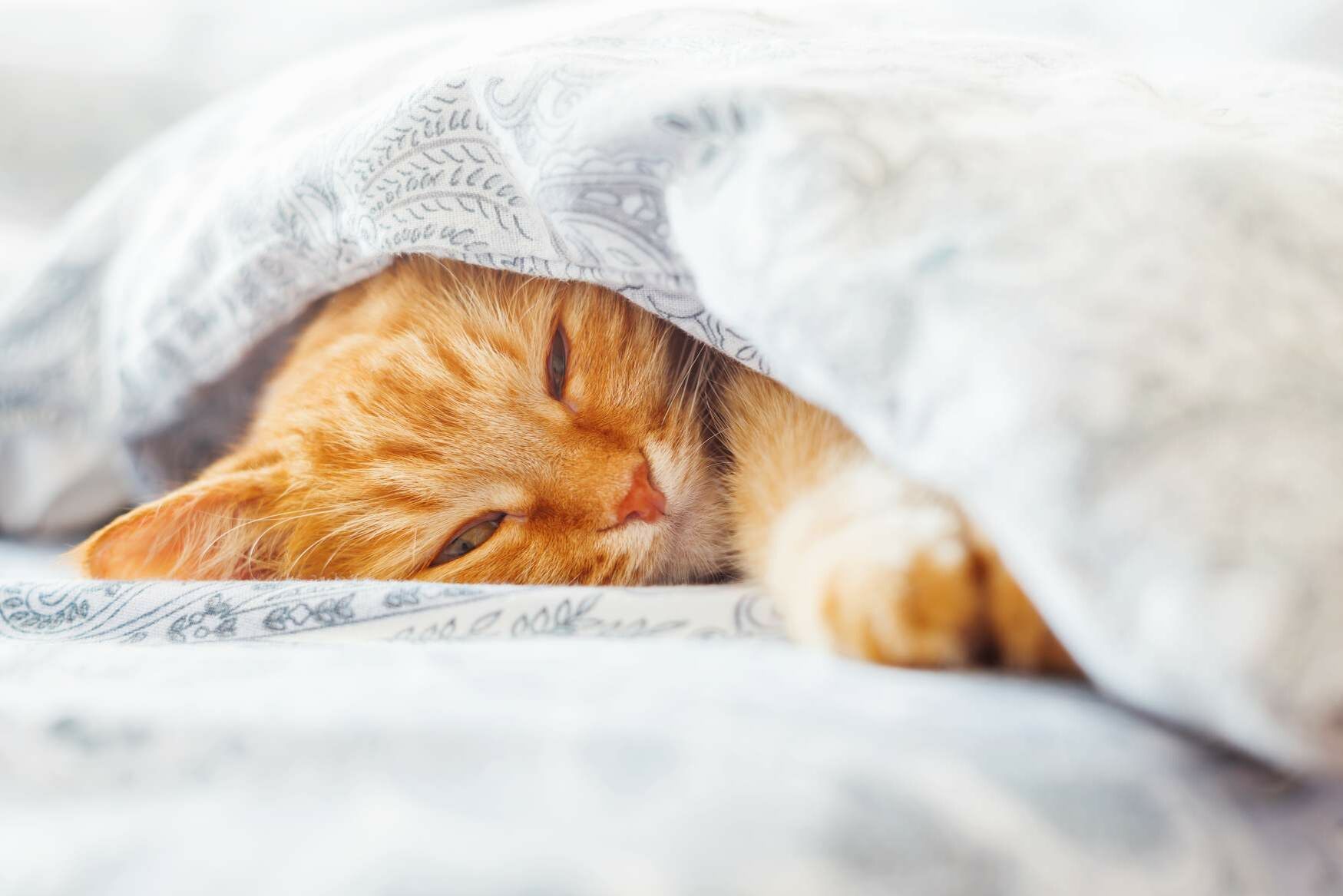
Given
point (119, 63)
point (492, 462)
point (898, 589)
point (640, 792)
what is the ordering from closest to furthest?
1. point (640, 792)
2. point (898, 589)
3. point (492, 462)
4. point (119, 63)

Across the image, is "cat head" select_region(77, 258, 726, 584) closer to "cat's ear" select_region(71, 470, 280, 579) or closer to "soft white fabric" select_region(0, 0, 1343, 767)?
"cat's ear" select_region(71, 470, 280, 579)

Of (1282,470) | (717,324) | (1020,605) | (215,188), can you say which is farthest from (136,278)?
(1282,470)

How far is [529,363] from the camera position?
102cm

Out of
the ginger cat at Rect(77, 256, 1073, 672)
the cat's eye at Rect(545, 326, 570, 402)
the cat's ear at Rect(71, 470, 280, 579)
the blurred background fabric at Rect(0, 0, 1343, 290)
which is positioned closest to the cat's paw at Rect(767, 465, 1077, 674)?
the ginger cat at Rect(77, 256, 1073, 672)

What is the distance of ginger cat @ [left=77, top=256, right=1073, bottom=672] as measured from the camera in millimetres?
967

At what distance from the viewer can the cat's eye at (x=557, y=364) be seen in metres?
1.02

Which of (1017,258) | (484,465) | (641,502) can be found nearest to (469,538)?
(484,465)

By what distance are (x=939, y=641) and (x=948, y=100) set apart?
35cm

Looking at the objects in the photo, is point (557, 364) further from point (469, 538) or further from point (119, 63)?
point (119, 63)

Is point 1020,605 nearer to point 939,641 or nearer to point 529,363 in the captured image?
point 939,641

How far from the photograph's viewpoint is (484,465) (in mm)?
973

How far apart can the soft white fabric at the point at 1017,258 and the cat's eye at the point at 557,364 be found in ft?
0.58

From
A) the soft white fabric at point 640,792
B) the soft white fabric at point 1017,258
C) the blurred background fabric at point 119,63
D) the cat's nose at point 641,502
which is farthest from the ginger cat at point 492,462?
the blurred background fabric at point 119,63

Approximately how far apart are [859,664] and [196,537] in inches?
29.6
